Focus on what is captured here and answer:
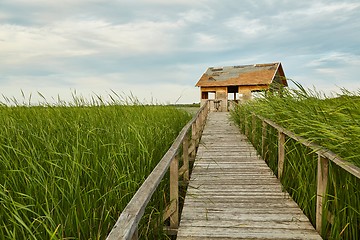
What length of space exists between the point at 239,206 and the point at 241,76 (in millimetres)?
20102

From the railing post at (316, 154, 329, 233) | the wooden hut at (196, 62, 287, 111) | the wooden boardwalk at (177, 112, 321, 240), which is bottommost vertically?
the wooden boardwalk at (177, 112, 321, 240)

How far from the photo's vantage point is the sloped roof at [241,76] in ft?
72.5

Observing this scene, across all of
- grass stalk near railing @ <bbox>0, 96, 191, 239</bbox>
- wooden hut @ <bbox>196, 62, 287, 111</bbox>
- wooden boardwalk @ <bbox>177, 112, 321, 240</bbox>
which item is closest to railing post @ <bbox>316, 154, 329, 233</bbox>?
wooden boardwalk @ <bbox>177, 112, 321, 240</bbox>

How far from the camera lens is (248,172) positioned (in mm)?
4965

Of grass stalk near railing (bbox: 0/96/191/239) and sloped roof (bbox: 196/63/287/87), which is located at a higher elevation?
sloped roof (bbox: 196/63/287/87)

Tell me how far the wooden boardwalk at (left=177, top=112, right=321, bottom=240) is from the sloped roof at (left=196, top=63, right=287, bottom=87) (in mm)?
17079

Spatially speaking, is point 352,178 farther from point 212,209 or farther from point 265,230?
point 212,209

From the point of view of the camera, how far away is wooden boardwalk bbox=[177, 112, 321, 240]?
2.84 m

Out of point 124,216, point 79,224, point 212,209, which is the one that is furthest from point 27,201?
point 212,209

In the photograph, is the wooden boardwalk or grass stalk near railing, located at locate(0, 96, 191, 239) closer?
grass stalk near railing, located at locate(0, 96, 191, 239)

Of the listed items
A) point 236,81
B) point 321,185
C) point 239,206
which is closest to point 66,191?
point 239,206

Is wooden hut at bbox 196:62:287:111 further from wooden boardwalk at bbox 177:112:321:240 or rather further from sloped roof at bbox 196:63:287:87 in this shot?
wooden boardwalk at bbox 177:112:321:240

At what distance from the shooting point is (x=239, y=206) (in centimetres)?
351

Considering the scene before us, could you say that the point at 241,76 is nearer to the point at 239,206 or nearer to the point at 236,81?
the point at 236,81
